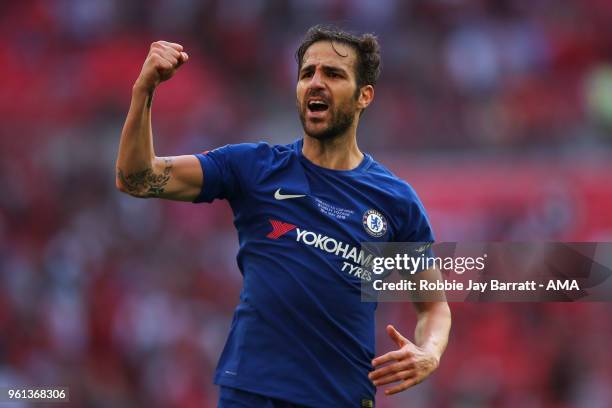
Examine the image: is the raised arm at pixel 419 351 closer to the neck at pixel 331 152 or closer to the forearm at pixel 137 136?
the neck at pixel 331 152

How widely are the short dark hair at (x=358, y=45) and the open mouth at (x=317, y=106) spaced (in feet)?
0.72

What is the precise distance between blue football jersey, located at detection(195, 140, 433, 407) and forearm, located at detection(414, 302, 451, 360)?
10.0 inches

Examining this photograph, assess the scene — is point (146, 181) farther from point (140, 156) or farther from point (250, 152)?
point (250, 152)

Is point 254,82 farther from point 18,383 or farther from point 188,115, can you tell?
point 18,383

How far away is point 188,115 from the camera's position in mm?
15852

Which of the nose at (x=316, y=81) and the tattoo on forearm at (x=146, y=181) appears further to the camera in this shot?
the nose at (x=316, y=81)

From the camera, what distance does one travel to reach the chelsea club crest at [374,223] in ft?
16.8

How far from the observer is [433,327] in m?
5.27

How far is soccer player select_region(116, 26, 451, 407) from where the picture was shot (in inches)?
188

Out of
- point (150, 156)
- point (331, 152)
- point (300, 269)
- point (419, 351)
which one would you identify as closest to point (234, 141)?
point (331, 152)

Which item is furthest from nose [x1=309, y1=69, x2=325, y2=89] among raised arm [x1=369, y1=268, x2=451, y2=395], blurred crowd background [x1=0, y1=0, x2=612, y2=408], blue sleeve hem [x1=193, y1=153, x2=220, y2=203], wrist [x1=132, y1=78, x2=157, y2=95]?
blurred crowd background [x1=0, y1=0, x2=612, y2=408]

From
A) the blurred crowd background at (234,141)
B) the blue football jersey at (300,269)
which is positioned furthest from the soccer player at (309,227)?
the blurred crowd background at (234,141)

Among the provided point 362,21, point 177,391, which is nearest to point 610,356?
point 177,391

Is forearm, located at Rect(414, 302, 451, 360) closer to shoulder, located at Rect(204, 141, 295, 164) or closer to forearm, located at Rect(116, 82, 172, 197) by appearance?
shoulder, located at Rect(204, 141, 295, 164)
